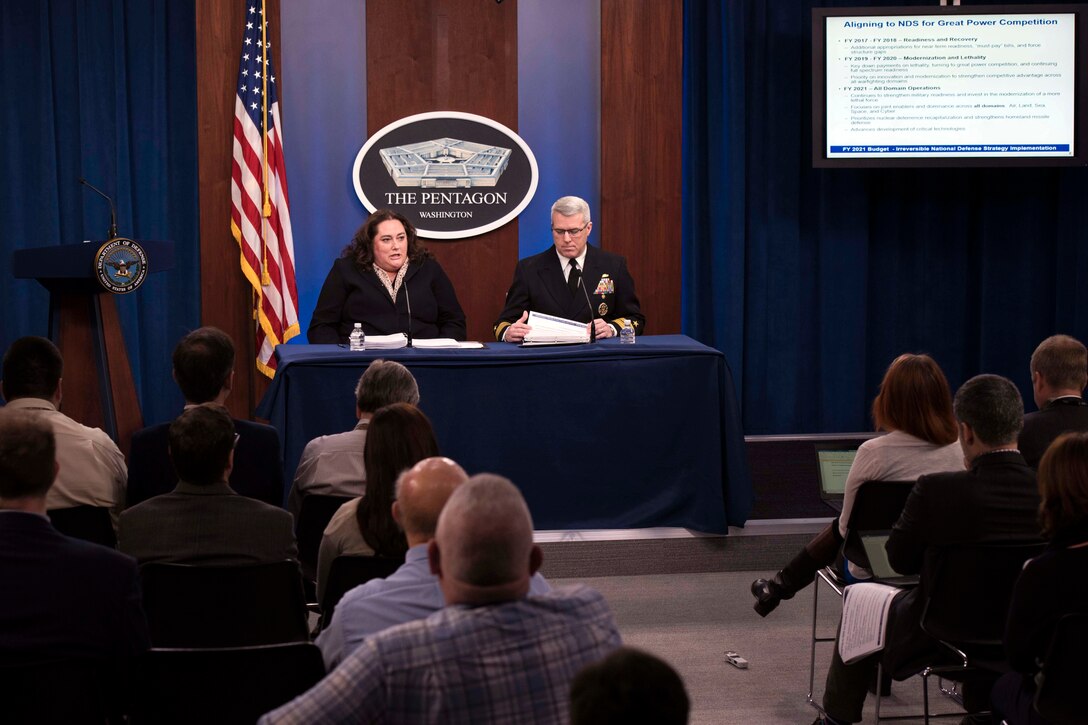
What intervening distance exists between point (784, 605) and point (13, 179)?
450cm

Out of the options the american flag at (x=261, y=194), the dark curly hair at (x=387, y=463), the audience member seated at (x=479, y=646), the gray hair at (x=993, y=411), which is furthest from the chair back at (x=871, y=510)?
the american flag at (x=261, y=194)

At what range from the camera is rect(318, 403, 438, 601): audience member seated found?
2824mm

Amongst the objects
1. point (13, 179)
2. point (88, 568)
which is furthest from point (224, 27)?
point (88, 568)

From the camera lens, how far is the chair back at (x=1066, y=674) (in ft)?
7.70

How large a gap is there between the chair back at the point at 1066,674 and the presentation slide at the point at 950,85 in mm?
4905

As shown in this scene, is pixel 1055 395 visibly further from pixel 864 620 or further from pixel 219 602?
pixel 219 602

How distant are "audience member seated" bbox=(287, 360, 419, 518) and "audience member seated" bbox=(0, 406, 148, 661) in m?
1.27

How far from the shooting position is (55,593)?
217 cm

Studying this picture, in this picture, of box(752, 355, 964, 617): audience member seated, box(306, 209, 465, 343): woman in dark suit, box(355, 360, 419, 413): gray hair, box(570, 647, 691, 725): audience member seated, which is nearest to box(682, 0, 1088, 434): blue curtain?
box(306, 209, 465, 343): woman in dark suit

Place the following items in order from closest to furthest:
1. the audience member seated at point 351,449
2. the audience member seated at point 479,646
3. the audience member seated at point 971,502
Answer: the audience member seated at point 479,646 → the audience member seated at point 971,502 → the audience member seated at point 351,449

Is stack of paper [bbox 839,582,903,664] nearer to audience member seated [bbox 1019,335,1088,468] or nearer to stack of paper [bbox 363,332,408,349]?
audience member seated [bbox 1019,335,1088,468]

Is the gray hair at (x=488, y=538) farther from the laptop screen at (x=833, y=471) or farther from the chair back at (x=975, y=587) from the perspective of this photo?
the laptop screen at (x=833, y=471)

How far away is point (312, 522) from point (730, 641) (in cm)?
164

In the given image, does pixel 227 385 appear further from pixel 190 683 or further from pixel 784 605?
pixel 784 605
